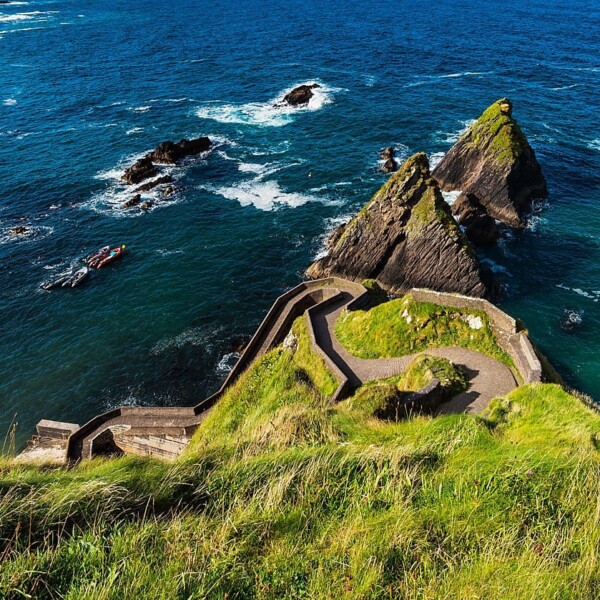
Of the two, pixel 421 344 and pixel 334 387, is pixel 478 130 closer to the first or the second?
pixel 421 344

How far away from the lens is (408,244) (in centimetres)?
4044

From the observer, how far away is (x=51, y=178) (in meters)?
58.2

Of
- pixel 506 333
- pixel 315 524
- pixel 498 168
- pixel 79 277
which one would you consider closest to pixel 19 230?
pixel 79 277

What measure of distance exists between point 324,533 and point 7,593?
14.0ft

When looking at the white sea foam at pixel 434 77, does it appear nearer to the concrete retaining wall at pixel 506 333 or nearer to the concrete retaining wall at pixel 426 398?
the concrete retaining wall at pixel 506 333

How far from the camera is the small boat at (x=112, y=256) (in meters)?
45.2

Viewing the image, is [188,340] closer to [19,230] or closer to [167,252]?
[167,252]

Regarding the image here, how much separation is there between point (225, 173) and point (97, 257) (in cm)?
2108

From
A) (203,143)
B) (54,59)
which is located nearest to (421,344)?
(203,143)

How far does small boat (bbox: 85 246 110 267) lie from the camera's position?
4516cm

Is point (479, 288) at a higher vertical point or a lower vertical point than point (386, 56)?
lower

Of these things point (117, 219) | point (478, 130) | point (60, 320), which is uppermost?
point (478, 130)

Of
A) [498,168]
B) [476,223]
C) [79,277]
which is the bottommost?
[79,277]

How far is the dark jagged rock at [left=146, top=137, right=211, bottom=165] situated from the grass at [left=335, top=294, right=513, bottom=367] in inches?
1697
